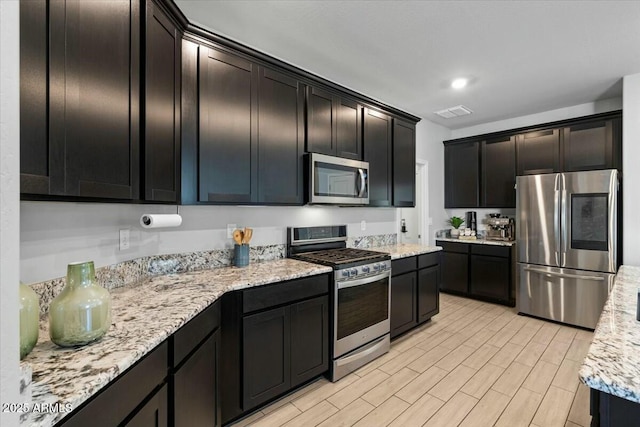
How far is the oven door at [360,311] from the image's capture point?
234cm

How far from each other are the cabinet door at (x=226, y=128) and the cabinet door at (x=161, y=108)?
20 centimetres

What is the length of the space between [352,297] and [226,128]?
167 cm

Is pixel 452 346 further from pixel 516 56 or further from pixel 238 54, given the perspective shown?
pixel 238 54

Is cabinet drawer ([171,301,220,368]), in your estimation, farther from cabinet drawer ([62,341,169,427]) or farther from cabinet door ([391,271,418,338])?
cabinet door ([391,271,418,338])

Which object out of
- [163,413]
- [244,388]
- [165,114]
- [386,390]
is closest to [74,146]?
[165,114]

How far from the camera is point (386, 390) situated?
2240 millimetres

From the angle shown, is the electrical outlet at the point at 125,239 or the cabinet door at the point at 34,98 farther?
the electrical outlet at the point at 125,239

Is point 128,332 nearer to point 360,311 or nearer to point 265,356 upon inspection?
point 265,356

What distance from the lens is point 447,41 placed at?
2.44 metres

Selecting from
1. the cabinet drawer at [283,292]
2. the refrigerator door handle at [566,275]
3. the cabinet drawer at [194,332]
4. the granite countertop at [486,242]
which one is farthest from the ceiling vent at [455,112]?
the cabinet drawer at [194,332]

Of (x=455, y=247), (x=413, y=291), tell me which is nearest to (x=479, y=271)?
(x=455, y=247)

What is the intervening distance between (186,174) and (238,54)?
98cm

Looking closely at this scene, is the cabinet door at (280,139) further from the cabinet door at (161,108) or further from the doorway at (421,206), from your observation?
the doorway at (421,206)

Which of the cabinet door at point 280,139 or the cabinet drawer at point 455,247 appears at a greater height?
the cabinet door at point 280,139
